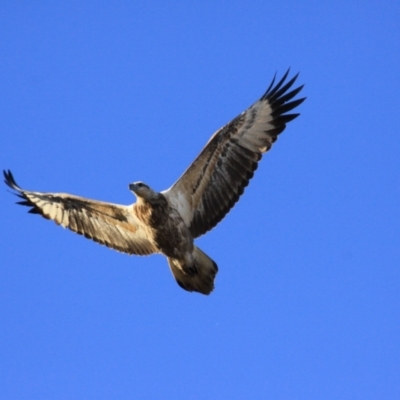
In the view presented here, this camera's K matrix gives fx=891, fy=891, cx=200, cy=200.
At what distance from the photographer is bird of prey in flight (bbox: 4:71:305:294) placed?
37.3 ft

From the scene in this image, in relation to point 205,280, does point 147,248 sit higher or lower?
higher

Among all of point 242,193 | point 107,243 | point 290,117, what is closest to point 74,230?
point 107,243

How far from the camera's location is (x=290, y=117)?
11.7 meters

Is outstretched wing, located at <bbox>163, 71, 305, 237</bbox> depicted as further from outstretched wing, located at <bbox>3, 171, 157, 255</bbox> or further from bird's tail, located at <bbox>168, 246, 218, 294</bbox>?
outstretched wing, located at <bbox>3, 171, 157, 255</bbox>

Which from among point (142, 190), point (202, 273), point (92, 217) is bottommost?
point (202, 273)

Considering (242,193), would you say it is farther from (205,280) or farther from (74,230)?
(74,230)

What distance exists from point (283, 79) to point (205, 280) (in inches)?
111

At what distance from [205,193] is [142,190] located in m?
0.96

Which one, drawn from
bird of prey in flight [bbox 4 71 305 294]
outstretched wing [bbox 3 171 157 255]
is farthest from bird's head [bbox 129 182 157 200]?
outstretched wing [bbox 3 171 157 255]

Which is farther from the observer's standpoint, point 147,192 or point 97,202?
point 97,202

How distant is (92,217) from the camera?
1230 cm

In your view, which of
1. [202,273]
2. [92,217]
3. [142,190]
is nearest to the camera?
[142,190]

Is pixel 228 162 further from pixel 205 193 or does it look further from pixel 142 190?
pixel 142 190

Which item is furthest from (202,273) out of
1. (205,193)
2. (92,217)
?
(92,217)
